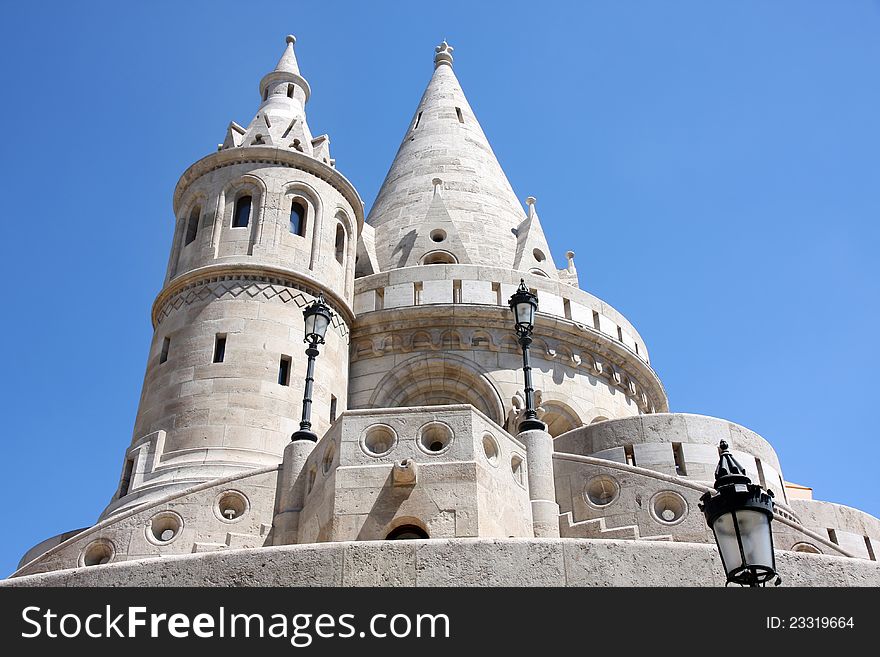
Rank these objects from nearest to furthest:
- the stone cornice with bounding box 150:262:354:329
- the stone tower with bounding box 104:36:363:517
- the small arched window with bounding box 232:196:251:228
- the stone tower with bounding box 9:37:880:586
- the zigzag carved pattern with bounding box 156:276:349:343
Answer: the stone tower with bounding box 9:37:880:586, the stone tower with bounding box 104:36:363:517, the zigzag carved pattern with bounding box 156:276:349:343, the stone cornice with bounding box 150:262:354:329, the small arched window with bounding box 232:196:251:228

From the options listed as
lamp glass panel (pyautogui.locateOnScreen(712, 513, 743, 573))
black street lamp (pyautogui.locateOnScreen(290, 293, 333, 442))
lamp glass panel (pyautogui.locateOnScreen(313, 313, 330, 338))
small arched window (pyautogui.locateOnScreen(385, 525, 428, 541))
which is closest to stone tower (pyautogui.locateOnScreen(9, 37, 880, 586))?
small arched window (pyautogui.locateOnScreen(385, 525, 428, 541))

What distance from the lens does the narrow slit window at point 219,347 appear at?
1823 cm

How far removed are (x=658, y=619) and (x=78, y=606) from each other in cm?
484

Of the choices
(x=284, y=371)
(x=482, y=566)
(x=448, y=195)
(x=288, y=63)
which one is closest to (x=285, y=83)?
(x=288, y=63)

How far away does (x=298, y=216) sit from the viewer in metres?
21.1

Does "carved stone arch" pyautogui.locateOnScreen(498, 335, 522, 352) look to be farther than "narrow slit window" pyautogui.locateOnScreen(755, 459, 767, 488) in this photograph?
Yes

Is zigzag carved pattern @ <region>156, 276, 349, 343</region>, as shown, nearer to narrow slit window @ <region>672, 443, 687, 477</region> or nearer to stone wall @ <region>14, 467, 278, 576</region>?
stone wall @ <region>14, 467, 278, 576</region>

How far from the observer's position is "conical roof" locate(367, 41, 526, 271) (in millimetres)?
24922

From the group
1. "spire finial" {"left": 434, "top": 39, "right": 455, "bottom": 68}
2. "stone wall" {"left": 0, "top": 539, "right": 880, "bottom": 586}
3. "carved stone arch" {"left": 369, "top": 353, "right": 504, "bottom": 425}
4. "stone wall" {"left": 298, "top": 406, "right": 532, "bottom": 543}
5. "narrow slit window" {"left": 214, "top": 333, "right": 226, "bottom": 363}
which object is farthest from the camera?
"spire finial" {"left": 434, "top": 39, "right": 455, "bottom": 68}

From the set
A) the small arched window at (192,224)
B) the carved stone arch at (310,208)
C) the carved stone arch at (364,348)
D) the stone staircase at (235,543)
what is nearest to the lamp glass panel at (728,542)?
the stone staircase at (235,543)

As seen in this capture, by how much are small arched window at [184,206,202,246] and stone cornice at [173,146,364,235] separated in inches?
27.9

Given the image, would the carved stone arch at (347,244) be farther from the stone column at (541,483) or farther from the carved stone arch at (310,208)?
the stone column at (541,483)

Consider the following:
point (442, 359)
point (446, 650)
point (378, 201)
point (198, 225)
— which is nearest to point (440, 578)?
point (446, 650)

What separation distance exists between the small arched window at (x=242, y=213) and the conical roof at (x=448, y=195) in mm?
4817
